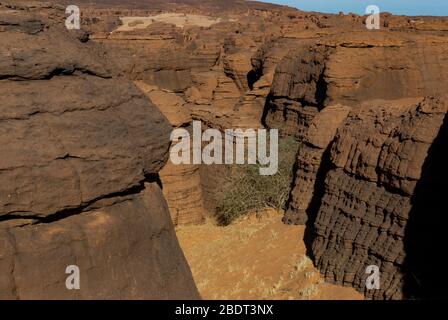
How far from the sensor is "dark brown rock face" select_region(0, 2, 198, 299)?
4531 millimetres

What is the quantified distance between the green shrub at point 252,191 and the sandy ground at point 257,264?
0.61 meters

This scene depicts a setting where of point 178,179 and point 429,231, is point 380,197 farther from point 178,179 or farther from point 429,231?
point 178,179

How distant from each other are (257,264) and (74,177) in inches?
257

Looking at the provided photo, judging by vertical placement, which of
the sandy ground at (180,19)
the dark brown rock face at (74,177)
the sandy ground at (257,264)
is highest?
the sandy ground at (180,19)

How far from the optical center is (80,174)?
489 cm

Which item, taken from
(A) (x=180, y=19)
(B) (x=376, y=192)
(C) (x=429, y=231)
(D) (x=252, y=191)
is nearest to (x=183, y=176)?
(D) (x=252, y=191)

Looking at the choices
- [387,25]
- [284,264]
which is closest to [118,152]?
[284,264]

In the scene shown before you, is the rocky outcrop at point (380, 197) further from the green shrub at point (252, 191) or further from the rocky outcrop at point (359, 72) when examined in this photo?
the rocky outcrop at point (359, 72)

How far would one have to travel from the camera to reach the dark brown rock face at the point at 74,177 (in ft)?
14.9

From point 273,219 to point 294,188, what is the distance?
4.59ft

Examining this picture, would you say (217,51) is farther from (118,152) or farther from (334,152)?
(118,152)

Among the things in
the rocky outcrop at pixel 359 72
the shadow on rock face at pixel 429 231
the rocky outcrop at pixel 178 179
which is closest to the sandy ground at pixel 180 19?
the rocky outcrop at pixel 359 72

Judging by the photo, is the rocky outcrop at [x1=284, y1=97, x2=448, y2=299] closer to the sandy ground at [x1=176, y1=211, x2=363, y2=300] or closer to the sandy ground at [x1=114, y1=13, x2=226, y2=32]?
the sandy ground at [x1=176, y1=211, x2=363, y2=300]

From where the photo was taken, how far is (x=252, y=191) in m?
14.9
